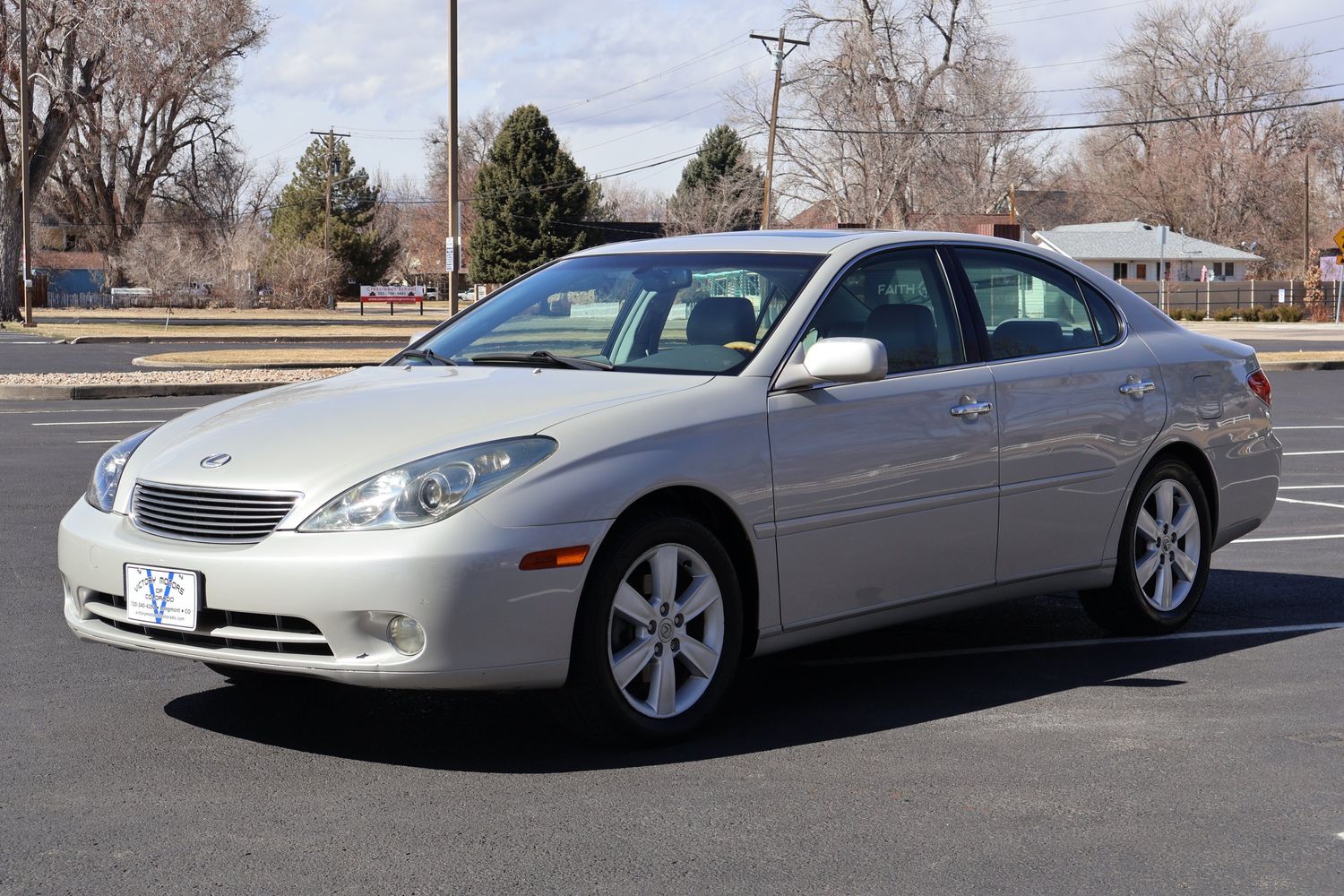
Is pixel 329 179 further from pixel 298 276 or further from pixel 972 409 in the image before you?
pixel 972 409

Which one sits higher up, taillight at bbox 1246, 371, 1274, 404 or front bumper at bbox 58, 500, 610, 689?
taillight at bbox 1246, 371, 1274, 404

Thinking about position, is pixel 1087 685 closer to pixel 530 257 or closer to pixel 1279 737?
pixel 1279 737

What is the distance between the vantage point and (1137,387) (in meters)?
6.36

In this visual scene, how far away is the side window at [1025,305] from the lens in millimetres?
6023

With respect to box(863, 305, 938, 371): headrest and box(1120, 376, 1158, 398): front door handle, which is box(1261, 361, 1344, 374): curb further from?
box(863, 305, 938, 371): headrest

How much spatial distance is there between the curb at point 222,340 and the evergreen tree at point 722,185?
29.0m

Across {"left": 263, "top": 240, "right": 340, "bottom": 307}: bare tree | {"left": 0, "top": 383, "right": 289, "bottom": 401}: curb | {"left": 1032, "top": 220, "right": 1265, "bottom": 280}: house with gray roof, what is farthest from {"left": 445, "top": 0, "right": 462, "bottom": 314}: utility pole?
{"left": 1032, "top": 220, "right": 1265, "bottom": 280}: house with gray roof

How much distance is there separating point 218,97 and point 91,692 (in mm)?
62935

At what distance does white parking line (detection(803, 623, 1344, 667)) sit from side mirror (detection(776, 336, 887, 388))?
56.7 inches

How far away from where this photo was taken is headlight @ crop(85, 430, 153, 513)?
4997 mm

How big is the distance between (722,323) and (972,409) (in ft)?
3.23

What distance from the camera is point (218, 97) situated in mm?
64188

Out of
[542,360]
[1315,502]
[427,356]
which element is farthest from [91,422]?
[542,360]

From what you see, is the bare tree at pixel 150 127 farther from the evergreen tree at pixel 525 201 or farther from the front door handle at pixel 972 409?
the front door handle at pixel 972 409
